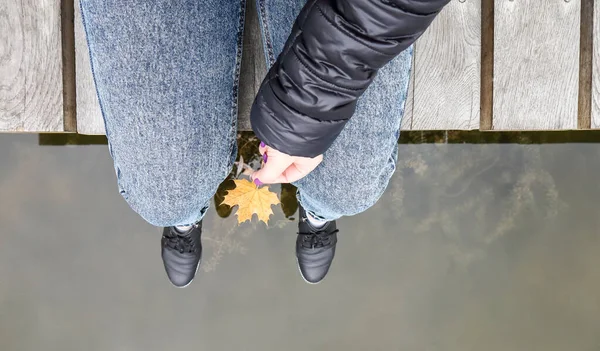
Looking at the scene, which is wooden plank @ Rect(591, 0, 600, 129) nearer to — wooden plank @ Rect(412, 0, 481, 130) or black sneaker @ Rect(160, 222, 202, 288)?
wooden plank @ Rect(412, 0, 481, 130)

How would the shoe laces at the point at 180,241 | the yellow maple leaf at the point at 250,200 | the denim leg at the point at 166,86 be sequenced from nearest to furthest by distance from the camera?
the denim leg at the point at 166,86 < the shoe laces at the point at 180,241 < the yellow maple leaf at the point at 250,200

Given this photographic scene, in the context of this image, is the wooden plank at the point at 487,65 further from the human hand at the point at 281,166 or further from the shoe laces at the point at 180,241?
Answer: the shoe laces at the point at 180,241

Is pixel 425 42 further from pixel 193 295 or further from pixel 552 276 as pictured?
pixel 193 295

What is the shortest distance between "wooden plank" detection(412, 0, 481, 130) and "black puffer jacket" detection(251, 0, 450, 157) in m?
0.54

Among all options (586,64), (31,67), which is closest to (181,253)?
(31,67)

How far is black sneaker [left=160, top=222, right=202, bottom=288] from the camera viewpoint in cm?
123

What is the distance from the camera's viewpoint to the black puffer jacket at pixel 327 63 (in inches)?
21.2

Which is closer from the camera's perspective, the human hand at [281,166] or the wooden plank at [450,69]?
the human hand at [281,166]

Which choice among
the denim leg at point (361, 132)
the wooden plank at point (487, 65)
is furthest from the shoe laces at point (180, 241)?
the wooden plank at point (487, 65)

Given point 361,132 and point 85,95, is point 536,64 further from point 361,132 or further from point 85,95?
point 85,95

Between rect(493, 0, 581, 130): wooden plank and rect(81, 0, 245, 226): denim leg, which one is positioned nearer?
rect(81, 0, 245, 226): denim leg

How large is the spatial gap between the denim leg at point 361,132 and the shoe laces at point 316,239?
15.1 inches

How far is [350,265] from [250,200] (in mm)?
414

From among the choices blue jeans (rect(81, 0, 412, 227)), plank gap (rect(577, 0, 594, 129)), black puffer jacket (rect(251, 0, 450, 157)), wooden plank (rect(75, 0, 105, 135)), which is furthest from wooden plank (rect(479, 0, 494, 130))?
wooden plank (rect(75, 0, 105, 135))
